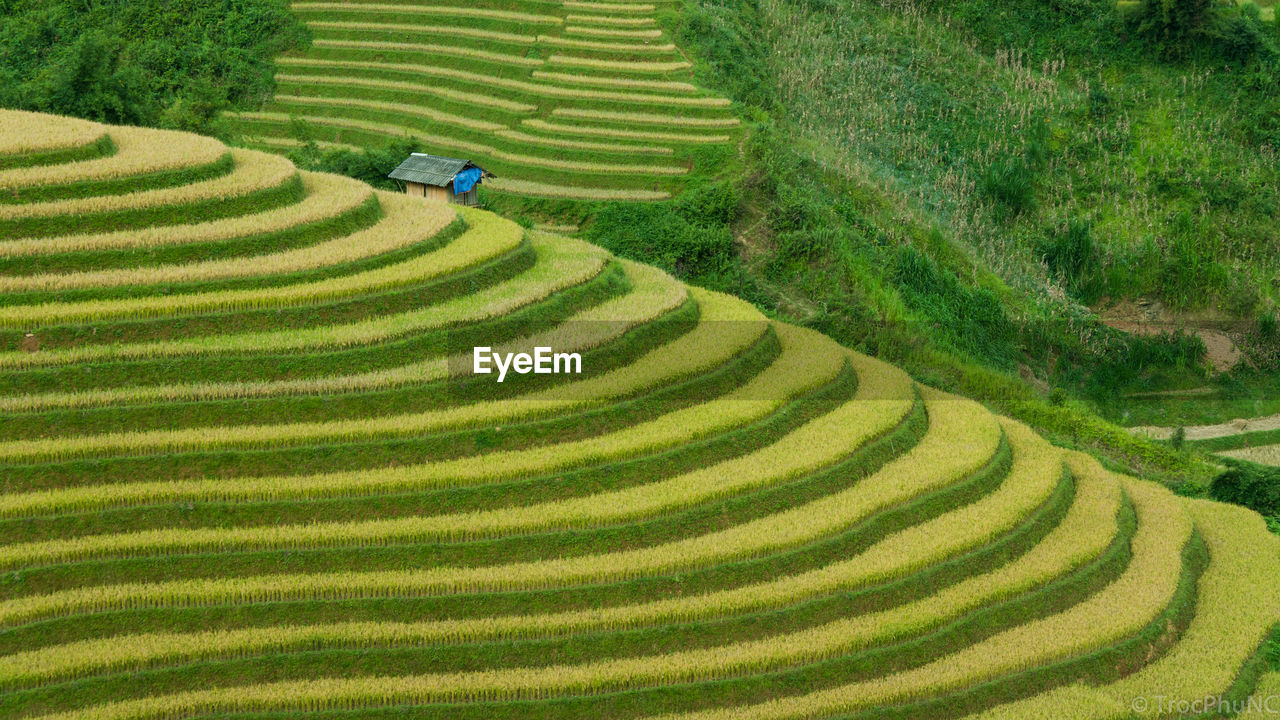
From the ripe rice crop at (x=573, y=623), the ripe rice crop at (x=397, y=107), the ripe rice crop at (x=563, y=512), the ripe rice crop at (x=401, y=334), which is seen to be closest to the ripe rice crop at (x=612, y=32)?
the ripe rice crop at (x=397, y=107)

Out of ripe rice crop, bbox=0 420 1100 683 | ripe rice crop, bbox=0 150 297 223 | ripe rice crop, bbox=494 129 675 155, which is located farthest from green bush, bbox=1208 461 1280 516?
ripe rice crop, bbox=0 150 297 223

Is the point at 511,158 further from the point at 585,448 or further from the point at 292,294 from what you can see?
the point at 585,448

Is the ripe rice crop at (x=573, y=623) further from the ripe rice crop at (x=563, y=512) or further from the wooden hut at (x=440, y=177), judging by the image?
the wooden hut at (x=440, y=177)

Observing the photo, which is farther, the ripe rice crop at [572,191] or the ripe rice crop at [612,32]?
the ripe rice crop at [612,32]

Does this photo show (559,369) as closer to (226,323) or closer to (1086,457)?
(226,323)

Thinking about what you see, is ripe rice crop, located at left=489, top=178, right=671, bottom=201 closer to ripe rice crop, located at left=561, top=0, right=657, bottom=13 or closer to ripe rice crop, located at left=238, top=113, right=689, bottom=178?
ripe rice crop, located at left=238, top=113, right=689, bottom=178

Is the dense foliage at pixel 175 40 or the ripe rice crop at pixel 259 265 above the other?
the dense foliage at pixel 175 40
